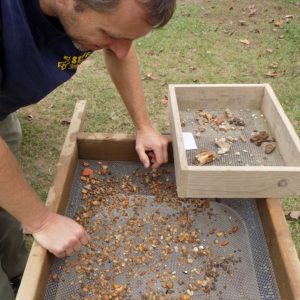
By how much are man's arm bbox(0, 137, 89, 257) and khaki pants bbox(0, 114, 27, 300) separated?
495 mm

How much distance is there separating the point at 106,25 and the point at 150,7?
143mm

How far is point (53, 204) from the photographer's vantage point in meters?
1.41

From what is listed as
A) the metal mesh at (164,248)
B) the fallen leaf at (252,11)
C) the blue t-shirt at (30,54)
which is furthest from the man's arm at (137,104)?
the fallen leaf at (252,11)

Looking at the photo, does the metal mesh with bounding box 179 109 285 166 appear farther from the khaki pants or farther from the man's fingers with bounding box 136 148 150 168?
the khaki pants

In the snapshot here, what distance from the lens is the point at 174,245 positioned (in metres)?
1.46

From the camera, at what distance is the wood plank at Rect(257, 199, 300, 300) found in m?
1.20

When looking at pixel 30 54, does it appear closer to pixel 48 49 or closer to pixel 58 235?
pixel 48 49

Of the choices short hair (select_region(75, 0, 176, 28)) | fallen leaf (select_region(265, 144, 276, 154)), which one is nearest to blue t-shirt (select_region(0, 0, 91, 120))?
short hair (select_region(75, 0, 176, 28))

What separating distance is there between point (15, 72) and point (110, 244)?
26.2 inches

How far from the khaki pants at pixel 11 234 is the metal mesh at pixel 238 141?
73cm

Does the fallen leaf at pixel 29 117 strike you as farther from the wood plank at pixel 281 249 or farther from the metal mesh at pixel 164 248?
the wood plank at pixel 281 249

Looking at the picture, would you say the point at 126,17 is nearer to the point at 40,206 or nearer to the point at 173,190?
the point at 40,206

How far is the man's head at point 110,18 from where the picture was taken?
1.05 metres

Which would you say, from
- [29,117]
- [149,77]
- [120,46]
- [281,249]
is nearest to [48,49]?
[120,46]
